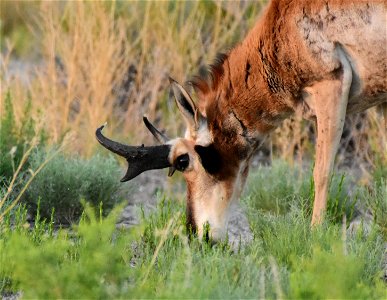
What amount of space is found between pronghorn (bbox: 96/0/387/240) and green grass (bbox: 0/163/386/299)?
1.47ft

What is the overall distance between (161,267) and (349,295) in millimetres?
1471

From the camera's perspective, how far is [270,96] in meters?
6.32

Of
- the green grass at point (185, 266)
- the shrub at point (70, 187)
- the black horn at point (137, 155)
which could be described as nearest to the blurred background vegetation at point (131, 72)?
the shrub at point (70, 187)

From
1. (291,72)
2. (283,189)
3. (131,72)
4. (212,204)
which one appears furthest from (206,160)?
(131,72)

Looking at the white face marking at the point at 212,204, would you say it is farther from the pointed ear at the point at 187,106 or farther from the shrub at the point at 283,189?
the shrub at the point at 283,189

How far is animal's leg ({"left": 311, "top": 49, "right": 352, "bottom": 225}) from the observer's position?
602cm

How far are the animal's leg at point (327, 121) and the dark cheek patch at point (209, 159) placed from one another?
0.73 metres

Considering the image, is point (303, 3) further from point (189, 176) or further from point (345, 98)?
point (189, 176)

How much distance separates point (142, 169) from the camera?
613 centimetres

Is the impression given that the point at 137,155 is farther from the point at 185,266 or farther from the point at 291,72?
the point at 185,266

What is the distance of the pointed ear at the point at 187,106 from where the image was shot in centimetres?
615

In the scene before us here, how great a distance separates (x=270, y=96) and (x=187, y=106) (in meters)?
0.62

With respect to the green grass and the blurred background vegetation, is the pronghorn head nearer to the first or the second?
the green grass

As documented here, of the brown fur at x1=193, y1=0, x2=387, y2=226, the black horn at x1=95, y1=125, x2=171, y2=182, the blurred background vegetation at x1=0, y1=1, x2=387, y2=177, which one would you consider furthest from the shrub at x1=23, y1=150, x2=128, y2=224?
the brown fur at x1=193, y1=0, x2=387, y2=226
